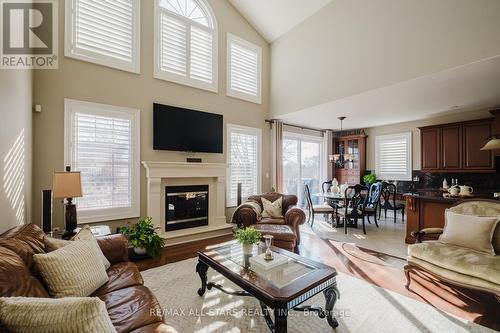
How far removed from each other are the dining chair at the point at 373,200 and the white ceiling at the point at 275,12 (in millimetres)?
4097

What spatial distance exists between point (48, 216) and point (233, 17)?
5.23m

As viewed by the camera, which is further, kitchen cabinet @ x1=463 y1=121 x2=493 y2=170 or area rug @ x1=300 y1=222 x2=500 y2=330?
kitchen cabinet @ x1=463 y1=121 x2=493 y2=170

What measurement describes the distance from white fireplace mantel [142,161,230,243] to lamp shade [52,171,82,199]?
1392mm

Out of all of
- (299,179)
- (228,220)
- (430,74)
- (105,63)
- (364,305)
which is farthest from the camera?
(299,179)

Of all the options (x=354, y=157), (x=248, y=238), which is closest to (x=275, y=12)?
(x=354, y=157)

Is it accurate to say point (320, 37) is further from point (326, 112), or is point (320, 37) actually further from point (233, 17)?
point (233, 17)

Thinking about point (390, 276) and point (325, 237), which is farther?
point (325, 237)

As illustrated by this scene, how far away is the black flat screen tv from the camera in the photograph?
4.32 m

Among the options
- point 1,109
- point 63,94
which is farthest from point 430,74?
point 63,94

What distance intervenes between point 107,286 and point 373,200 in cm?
544

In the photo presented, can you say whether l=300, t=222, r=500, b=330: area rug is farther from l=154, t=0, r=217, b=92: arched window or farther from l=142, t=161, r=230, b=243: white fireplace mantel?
l=154, t=0, r=217, b=92: arched window

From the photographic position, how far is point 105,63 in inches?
150

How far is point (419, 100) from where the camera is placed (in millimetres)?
4637

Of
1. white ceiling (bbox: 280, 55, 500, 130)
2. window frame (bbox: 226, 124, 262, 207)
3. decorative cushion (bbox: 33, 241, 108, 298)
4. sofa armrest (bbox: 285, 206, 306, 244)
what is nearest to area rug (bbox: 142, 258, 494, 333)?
decorative cushion (bbox: 33, 241, 108, 298)
